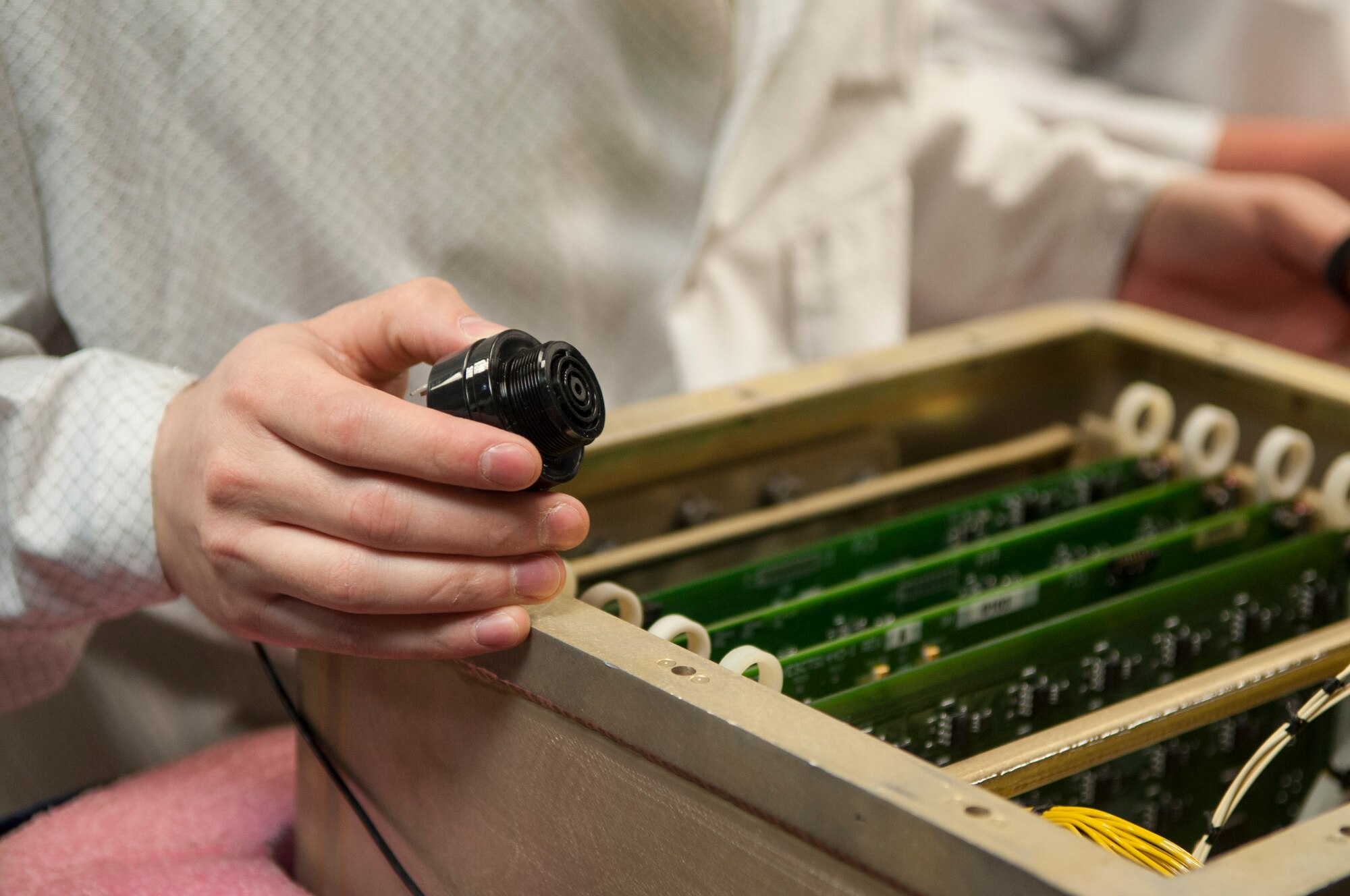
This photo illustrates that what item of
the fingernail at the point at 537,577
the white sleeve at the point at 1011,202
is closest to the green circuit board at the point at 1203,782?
the fingernail at the point at 537,577

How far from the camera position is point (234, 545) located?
0.48 metres

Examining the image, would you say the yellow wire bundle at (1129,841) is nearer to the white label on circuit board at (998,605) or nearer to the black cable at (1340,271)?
the white label on circuit board at (998,605)

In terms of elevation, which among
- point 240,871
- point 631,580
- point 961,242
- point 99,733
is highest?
point 961,242

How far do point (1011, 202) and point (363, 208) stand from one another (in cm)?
64

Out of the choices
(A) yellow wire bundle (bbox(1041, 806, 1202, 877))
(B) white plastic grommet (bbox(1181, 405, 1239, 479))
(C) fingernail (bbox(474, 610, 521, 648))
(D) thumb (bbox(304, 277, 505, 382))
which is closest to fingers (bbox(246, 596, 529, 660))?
(C) fingernail (bbox(474, 610, 521, 648))

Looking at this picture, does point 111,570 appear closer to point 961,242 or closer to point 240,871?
point 240,871

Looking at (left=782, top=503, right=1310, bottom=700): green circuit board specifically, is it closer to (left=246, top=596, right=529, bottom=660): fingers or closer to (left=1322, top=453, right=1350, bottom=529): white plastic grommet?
(left=1322, top=453, right=1350, bottom=529): white plastic grommet

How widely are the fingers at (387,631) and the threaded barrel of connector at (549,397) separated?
7 cm

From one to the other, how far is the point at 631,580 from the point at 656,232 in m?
0.34

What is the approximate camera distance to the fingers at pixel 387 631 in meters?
0.46

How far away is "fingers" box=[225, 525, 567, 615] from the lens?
0.46 meters

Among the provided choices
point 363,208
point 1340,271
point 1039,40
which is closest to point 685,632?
point 363,208

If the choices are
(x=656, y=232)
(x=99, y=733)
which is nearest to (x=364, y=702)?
(x=99, y=733)

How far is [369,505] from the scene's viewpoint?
454 millimetres
